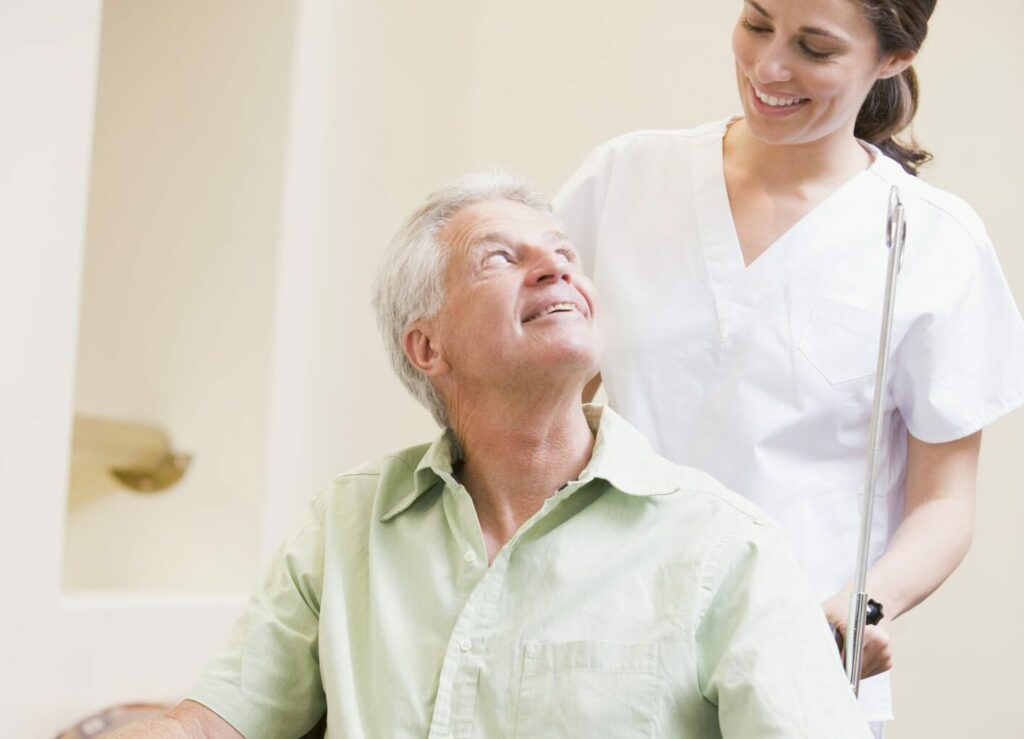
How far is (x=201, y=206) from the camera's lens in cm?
326

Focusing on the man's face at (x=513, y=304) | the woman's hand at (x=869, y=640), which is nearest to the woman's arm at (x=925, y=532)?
the woman's hand at (x=869, y=640)

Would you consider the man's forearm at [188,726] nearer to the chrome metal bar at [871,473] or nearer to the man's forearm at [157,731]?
the man's forearm at [157,731]

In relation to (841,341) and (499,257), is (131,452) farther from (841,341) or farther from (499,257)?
(841,341)

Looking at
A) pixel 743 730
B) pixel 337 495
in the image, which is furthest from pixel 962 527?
pixel 337 495

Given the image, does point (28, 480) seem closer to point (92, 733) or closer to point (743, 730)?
point (92, 733)

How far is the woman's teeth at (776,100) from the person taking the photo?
1.59 metres

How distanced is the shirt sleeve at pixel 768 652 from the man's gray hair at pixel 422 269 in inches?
17.5

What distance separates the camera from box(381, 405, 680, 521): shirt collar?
1.38 m

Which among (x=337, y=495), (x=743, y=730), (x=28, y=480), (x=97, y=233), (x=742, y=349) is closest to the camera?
(x=743, y=730)

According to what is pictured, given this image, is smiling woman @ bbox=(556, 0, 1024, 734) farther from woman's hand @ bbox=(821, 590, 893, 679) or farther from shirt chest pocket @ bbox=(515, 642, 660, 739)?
shirt chest pocket @ bbox=(515, 642, 660, 739)

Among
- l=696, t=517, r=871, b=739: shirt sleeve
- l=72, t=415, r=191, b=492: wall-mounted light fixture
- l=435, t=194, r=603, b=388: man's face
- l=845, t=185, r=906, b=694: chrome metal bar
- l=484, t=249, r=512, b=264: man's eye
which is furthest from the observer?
l=72, t=415, r=191, b=492: wall-mounted light fixture

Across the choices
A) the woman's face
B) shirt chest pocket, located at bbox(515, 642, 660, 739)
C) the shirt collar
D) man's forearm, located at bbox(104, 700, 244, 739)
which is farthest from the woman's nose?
man's forearm, located at bbox(104, 700, 244, 739)

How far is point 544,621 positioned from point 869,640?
34 cm

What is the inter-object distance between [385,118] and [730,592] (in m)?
2.31
